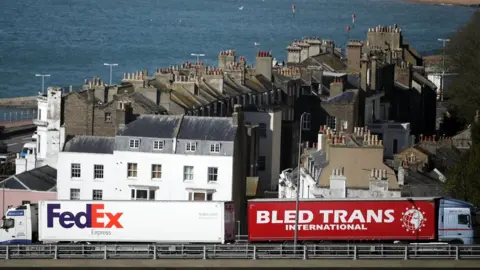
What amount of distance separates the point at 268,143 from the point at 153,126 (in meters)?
9.77

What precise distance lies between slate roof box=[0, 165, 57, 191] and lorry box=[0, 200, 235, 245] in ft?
35.9

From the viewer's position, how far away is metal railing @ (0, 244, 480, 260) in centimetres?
3962

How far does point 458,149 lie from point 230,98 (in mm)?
9705

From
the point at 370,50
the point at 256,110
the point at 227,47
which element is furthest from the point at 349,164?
the point at 227,47

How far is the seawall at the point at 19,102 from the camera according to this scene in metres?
113

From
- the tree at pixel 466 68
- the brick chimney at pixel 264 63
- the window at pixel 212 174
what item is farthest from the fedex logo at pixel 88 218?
the tree at pixel 466 68

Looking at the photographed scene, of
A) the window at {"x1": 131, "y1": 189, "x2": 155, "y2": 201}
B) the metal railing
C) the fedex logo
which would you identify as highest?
the window at {"x1": 131, "y1": 189, "x2": 155, "y2": 201}

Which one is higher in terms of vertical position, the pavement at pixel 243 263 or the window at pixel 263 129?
the window at pixel 263 129

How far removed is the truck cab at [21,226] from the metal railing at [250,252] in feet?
15.5

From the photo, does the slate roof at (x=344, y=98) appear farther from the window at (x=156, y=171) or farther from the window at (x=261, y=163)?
the window at (x=156, y=171)

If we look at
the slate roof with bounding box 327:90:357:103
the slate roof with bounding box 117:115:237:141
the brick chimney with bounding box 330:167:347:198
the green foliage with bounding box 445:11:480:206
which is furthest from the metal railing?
the slate roof with bounding box 327:90:357:103

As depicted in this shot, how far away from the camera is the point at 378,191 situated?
49.4 metres

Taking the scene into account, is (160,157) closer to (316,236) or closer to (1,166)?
(316,236)

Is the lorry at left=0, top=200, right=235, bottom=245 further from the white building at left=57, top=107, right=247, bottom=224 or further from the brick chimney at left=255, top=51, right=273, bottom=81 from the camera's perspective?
the brick chimney at left=255, top=51, right=273, bottom=81
